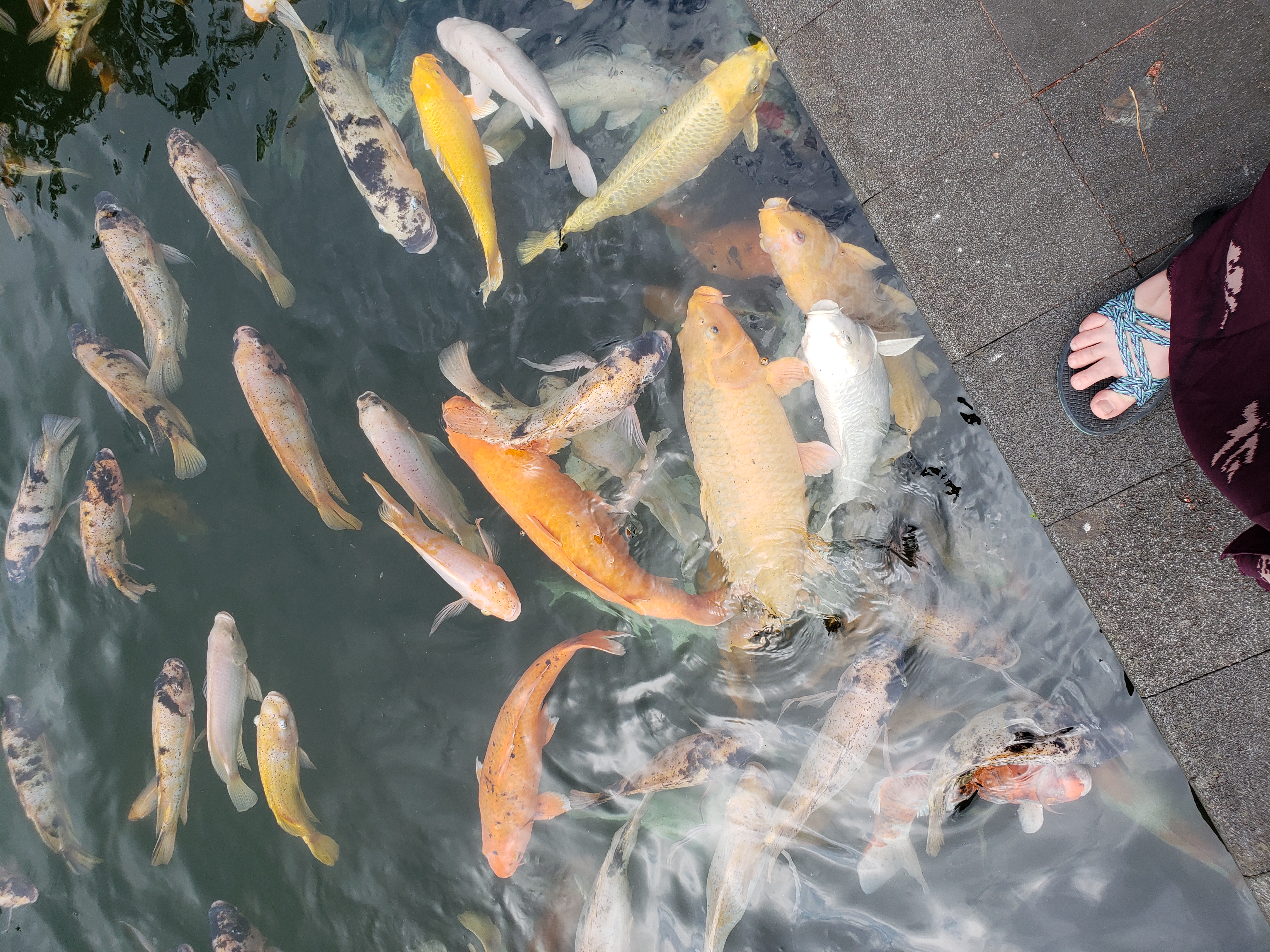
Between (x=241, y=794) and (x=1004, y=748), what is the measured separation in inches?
148

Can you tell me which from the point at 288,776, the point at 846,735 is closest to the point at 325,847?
the point at 288,776

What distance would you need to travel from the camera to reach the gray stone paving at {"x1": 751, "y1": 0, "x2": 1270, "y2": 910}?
2312mm

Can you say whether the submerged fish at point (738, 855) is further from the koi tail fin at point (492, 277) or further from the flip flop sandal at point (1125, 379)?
the koi tail fin at point (492, 277)

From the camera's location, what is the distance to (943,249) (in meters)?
2.58

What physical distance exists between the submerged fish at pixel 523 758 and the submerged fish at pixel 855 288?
5.52 ft

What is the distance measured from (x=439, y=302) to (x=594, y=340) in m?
0.79

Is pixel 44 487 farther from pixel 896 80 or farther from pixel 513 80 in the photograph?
pixel 896 80

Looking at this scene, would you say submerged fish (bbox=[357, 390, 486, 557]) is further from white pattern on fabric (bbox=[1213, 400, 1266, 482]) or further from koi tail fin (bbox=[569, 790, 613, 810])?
white pattern on fabric (bbox=[1213, 400, 1266, 482])

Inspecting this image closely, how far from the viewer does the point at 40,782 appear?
3652mm

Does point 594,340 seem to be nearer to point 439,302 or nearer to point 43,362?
point 439,302

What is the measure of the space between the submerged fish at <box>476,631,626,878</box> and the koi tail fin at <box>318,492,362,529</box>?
1136 mm

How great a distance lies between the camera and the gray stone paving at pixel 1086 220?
231 centimetres

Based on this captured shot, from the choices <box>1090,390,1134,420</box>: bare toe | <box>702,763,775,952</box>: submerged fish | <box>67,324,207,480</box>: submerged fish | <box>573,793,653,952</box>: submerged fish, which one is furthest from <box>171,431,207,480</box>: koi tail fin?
<box>1090,390,1134,420</box>: bare toe

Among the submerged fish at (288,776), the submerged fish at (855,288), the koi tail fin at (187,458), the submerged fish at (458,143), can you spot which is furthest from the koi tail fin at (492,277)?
the submerged fish at (288,776)
